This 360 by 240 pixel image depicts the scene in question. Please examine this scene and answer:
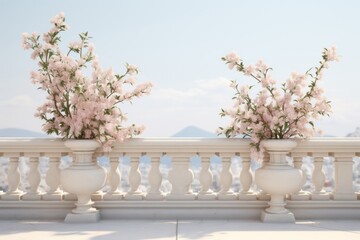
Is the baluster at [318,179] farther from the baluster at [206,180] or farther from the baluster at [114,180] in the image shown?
the baluster at [114,180]

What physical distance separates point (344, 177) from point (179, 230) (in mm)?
2219

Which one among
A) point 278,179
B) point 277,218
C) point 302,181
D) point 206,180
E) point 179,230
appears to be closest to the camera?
point 179,230

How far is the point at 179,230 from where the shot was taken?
15.9ft

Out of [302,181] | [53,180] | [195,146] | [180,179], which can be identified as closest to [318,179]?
[302,181]

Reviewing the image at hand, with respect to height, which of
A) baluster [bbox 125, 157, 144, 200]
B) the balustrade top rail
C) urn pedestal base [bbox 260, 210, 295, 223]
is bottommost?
urn pedestal base [bbox 260, 210, 295, 223]

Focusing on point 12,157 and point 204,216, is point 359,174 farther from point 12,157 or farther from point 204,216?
point 12,157

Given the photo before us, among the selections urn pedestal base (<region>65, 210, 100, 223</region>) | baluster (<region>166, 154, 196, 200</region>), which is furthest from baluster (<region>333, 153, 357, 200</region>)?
urn pedestal base (<region>65, 210, 100, 223</region>)

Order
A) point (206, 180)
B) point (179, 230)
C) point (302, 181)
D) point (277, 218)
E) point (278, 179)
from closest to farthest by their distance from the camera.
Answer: point (179, 230) → point (278, 179) → point (277, 218) → point (302, 181) → point (206, 180)

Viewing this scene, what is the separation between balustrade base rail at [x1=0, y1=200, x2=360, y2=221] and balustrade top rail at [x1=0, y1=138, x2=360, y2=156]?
632mm

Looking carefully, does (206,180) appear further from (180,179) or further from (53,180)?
(53,180)

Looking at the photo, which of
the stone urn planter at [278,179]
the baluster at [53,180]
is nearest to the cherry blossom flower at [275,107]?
the stone urn planter at [278,179]

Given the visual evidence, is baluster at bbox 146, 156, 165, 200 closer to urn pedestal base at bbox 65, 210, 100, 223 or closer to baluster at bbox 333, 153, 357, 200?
urn pedestal base at bbox 65, 210, 100, 223

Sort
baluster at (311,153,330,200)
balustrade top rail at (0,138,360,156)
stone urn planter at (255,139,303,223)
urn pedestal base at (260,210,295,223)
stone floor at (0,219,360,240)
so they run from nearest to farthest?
stone floor at (0,219,360,240)
stone urn planter at (255,139,303,223)
urn pedestal base at (260,210,295,223)
balustrade top rail at (0,138,360,156)
baluster at (311,153,330,200)

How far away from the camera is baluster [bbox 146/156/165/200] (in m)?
5.45
